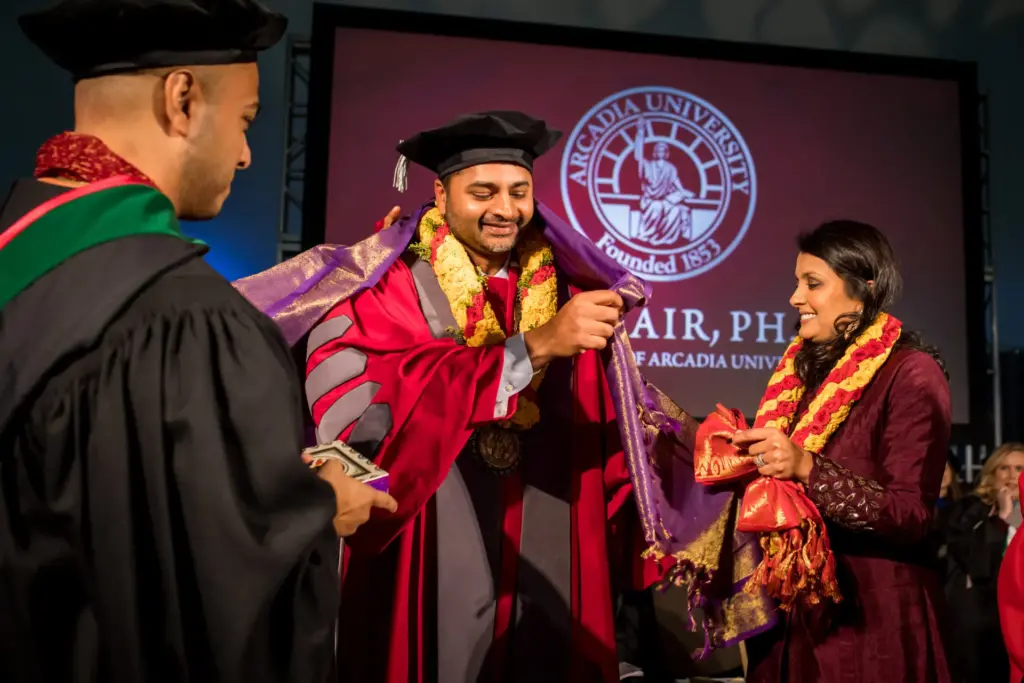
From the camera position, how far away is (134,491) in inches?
42.7

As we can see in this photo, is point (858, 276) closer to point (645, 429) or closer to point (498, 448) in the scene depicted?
point (645, 429)

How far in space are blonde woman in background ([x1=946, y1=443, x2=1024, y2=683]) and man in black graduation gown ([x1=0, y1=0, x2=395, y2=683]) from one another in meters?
4.27

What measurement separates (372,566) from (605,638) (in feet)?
2.00

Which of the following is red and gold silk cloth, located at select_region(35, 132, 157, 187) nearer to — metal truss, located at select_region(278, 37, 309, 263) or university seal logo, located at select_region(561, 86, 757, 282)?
metal truss, located at select_region(278, 37, 309, 263)

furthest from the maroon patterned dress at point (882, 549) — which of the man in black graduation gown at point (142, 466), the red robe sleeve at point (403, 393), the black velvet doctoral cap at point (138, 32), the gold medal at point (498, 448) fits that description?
the black velvet doctoral cap at point (138, 32)

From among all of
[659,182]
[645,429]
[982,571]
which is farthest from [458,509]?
[659,182]

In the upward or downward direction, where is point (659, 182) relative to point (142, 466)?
upward

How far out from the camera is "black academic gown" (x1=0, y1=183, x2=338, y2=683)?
3.49ft

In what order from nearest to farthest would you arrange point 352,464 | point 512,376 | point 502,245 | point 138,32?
point 138,32, point 352,464, point 512,376, point 502,245

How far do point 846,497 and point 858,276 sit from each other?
2.38 feet

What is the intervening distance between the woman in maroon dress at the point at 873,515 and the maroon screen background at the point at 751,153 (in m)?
2.85

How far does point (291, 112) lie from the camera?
5.47 metres

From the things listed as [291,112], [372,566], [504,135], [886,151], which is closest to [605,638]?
[372,566]

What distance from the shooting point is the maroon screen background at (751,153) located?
5.17 meters
